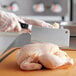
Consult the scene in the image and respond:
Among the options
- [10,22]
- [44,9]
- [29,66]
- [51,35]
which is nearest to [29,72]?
[29,66]

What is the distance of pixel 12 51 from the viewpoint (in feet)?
2.50

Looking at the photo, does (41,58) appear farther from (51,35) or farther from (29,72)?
(51,35)

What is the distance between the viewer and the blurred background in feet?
6.50

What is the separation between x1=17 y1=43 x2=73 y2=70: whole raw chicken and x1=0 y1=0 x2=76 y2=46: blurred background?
54.7 inches

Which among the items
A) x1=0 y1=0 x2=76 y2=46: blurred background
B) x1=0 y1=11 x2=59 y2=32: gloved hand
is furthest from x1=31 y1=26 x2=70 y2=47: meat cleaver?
x1=0 y1=0 x2=76 y2=46: blurred background

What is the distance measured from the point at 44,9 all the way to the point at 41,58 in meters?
1.50

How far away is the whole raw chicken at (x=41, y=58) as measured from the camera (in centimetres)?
57

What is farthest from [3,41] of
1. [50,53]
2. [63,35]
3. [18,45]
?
[50,53]

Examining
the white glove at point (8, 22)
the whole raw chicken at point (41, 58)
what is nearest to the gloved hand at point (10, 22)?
the white glove at point (8, 22)

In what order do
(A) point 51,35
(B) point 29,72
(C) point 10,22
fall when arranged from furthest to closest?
(C) point 10,22 < (A) point 51,35 < (B) point 29,72

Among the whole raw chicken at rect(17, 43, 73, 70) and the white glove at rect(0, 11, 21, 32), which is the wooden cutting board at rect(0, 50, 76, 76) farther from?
the white glove at rect(0, 11, 21, 32)

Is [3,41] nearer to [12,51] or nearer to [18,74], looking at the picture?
[12,51]

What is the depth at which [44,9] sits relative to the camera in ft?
6.70

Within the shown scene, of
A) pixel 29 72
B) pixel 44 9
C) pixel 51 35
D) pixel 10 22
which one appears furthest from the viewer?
pixel 44 9
